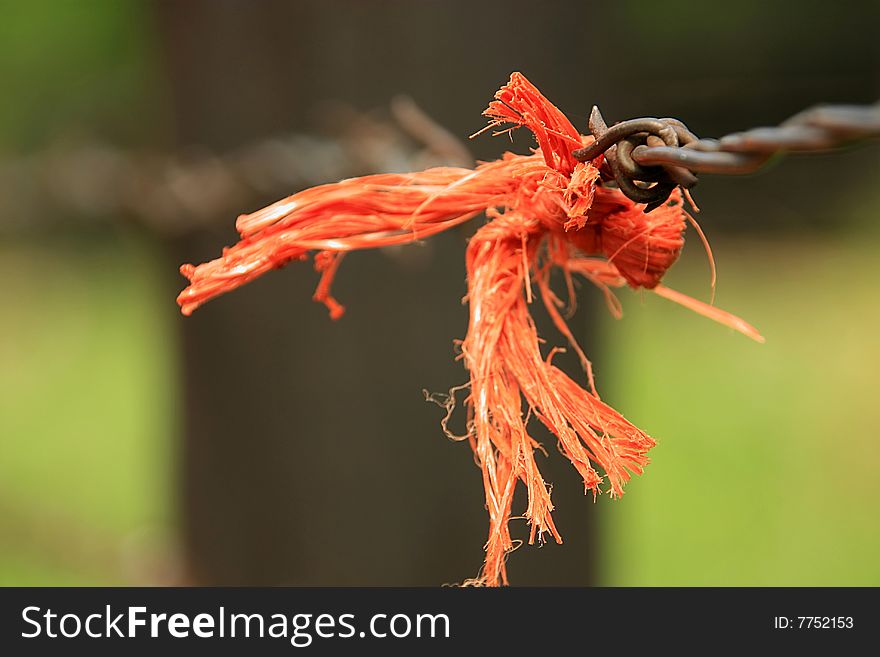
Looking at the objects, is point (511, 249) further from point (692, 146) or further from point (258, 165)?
point (258, 165)

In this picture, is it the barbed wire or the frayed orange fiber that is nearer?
the frayed orange fiber

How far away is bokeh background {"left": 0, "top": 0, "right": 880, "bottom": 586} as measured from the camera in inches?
27.7

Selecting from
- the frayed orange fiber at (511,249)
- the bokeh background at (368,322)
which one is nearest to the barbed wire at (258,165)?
the bokeh background at (368,322)

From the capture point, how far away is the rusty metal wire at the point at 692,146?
8.4 inches

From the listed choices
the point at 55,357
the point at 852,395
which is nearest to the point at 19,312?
the point at 55,357

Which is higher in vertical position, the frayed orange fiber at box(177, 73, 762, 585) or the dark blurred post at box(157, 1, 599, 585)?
the dark blurred post at box(157, 1, 599, 585)

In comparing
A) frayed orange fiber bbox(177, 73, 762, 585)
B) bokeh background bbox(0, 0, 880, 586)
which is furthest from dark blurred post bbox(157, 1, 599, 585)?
frayed orange fiber bbox(177, 73, 762, 585)

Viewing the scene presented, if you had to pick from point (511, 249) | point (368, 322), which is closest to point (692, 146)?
point (511, 249)

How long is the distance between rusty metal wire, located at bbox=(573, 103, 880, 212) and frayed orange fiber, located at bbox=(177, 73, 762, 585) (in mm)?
16

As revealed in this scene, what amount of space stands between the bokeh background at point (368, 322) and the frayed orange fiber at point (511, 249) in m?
0.06

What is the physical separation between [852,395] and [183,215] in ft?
6.23

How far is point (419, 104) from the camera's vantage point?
68 centimetres

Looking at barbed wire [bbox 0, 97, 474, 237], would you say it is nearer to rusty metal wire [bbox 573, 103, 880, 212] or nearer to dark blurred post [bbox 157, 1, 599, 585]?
dark blurred post [bbox 157, 1, 599, 585]
